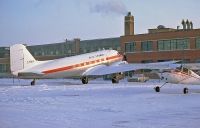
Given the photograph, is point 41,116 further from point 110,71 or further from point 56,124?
point 110,71

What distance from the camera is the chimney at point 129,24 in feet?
279

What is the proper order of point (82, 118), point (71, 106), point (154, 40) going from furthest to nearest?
point (154, 40)
point (71, 106)
point (82, 118)

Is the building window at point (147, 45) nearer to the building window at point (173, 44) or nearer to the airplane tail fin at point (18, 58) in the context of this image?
the building window at point (173, 44)

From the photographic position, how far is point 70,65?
43.5 metres

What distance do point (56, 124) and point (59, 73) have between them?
2965cm

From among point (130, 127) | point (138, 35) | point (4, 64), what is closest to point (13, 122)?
point (130, 127)

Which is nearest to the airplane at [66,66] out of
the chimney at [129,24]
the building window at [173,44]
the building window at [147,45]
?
the building window at [173,44]

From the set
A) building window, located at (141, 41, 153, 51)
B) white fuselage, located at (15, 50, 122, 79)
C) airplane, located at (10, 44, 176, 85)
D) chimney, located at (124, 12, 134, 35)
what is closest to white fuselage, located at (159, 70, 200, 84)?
airplane, located at (10, 44, 176, 85)

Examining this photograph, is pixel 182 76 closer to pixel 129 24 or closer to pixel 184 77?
pixel 184 77

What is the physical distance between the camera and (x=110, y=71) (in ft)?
145

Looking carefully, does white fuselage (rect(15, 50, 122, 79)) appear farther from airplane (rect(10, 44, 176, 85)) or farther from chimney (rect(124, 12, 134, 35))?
chimney (rect(124, 12, 134, 35))

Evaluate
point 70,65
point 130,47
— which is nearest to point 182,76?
point 70,65

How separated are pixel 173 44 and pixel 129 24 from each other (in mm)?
15409

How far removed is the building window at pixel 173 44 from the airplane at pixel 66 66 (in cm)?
2497
